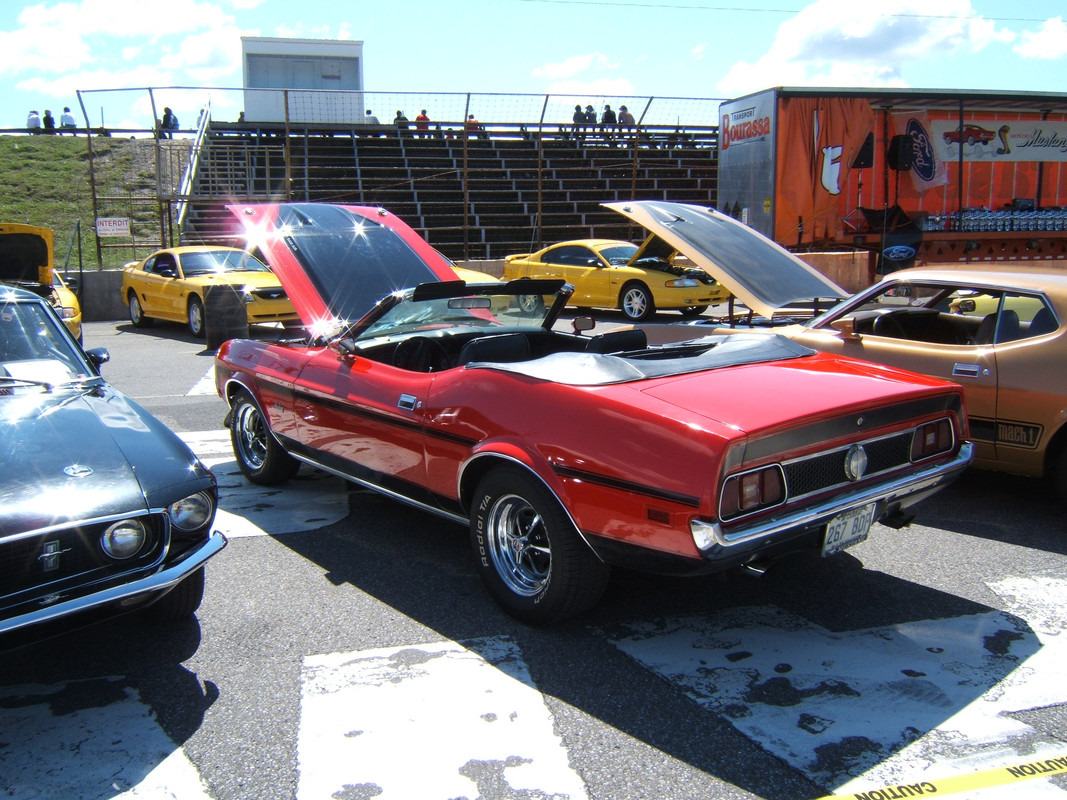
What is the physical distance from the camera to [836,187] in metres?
15.2

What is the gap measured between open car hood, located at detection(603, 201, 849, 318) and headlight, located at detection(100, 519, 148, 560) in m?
3.37

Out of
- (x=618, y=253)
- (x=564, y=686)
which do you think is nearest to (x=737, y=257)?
(x=564, y=686)

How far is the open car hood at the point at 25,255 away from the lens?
10766mm

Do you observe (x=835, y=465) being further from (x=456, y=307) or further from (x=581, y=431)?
(x=456, y=307)

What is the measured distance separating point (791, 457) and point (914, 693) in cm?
93

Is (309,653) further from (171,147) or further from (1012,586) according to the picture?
(171,147)

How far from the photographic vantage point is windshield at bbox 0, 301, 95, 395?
4.14 meters

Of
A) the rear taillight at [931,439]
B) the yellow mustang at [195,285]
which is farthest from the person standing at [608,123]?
the rear taillight at [931,439]

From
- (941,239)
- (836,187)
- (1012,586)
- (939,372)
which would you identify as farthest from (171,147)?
(1012,586)

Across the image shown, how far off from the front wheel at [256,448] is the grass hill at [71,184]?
17.2 m

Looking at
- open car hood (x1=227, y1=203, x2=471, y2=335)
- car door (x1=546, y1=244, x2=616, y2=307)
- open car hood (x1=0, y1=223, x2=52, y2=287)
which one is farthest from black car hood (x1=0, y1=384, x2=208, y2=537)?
car door (x1=546, y1=244, x2=616, y2=307)

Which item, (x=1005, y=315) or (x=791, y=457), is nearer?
(x=791, y=457)

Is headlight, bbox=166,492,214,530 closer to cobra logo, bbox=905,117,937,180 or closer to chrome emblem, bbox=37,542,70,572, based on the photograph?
chrome emblem, bbox=37,542,70,572

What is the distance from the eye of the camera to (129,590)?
3039 mm
